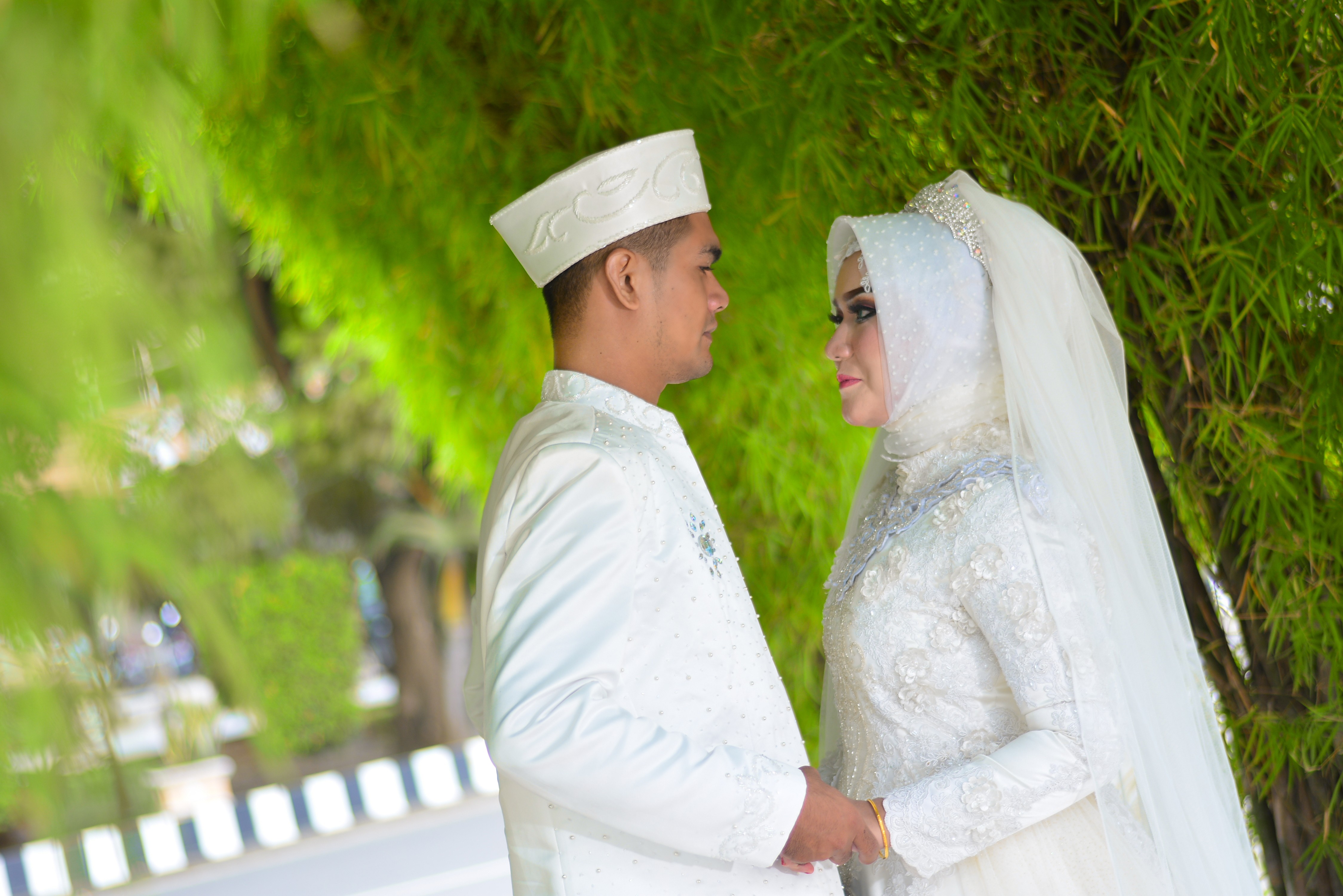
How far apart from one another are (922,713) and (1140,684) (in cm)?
28

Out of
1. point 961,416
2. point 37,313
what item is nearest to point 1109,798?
point 961,416

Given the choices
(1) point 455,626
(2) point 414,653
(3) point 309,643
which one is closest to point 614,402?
(3) point 309,643

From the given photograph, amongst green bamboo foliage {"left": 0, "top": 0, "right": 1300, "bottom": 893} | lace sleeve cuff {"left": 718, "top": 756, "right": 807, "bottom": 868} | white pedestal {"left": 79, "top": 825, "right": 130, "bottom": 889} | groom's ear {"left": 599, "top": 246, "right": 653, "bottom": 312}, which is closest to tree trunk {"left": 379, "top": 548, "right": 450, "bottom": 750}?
green bamboo foliage {"left": 0, "top": 0, "right": 1300, "bottom": 893}

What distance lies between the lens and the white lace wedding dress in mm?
1381

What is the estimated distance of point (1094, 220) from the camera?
1.70m

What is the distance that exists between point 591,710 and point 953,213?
88cm

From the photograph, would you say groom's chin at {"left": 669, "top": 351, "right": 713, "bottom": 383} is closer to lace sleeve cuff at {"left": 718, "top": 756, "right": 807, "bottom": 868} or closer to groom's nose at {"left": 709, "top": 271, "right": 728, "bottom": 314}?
groom's nose at {"left": 709, "top": 271, "right": 728, "bottom": 314}

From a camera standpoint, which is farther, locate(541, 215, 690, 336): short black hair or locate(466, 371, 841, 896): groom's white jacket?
locate(541, 215, 690, 336): short black hair

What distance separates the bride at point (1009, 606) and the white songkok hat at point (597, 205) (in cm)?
30

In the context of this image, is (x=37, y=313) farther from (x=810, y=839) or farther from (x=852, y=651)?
(x=852, y=651)

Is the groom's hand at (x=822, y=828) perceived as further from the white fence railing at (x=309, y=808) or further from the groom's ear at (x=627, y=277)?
the white fence railing at (x=309, y=808)

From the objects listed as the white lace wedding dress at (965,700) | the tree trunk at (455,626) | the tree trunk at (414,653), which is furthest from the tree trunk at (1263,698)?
the tree trunk at (455,626)

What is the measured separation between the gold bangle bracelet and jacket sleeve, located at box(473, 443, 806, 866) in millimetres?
224

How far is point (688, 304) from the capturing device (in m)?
1.48
